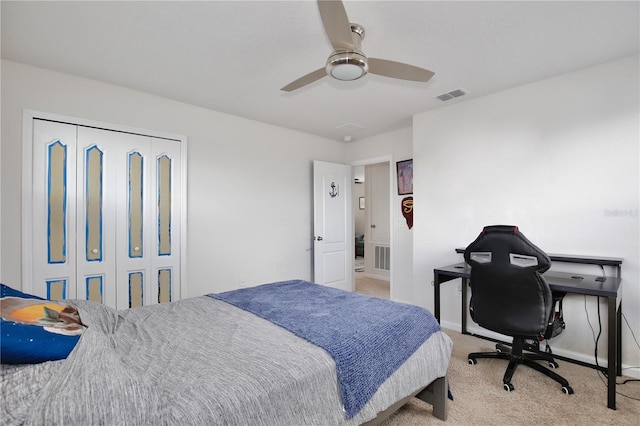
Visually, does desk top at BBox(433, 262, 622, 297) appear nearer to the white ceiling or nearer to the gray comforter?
the gray comforter

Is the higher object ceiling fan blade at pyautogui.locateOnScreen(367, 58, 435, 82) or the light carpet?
ceiling fan blade at pyautogui.locateOnScreen(367, 58, 435, 82)

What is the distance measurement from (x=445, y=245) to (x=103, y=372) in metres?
3.36

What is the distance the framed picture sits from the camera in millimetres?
4410

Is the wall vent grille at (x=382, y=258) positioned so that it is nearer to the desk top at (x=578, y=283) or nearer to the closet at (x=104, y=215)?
the desk top at (x=578, y=283)

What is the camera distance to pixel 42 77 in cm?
276

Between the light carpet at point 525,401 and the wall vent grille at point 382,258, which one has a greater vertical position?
the wall vent grille at point 382,258

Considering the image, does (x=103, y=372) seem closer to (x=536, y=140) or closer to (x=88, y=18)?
(x=88, y=18)

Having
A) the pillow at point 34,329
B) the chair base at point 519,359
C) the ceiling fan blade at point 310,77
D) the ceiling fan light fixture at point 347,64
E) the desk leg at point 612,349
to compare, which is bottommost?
the chair base at point 519,359

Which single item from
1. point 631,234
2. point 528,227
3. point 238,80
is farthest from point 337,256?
point 631,234

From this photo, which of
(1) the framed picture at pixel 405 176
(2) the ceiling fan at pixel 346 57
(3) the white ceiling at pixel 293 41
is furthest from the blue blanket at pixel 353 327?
(1) the framed picture at pixel 405 176

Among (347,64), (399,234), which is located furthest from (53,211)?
(399,234)

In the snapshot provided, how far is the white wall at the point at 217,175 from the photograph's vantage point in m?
2.65

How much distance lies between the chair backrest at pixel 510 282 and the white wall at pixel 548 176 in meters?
0.94

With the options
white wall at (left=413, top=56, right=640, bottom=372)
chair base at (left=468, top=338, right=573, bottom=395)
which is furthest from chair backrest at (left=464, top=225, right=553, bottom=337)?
white wall at (left=413, top=56, right=640, bottom=372)
